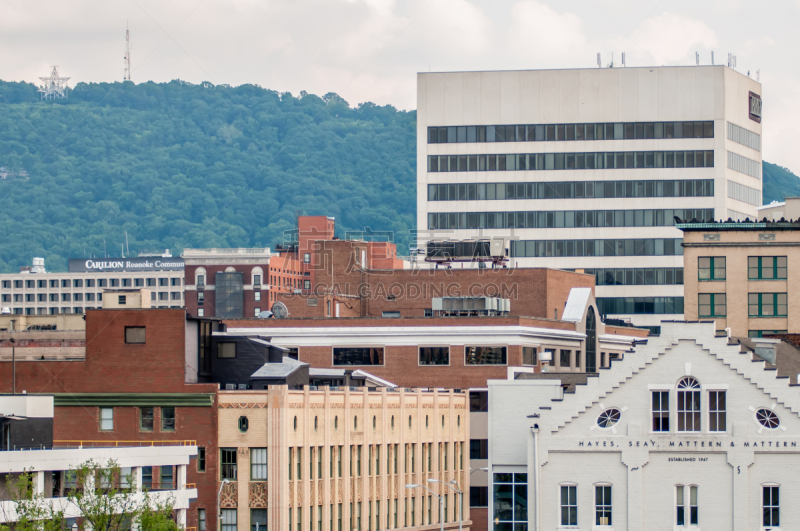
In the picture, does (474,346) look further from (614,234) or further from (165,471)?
(614,234)

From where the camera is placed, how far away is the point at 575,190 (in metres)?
179

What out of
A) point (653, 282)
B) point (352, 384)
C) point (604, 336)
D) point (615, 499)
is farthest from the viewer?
point (653, 282)

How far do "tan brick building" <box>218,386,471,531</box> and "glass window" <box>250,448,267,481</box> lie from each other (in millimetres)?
56

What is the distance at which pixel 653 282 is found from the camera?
177000 mm

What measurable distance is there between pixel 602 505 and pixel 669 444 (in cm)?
453

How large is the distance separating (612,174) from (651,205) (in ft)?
18.6

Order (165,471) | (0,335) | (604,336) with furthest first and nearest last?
(604,336)
(0,335)
(165,471)

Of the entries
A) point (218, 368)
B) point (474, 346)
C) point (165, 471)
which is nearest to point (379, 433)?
point (218, 368)

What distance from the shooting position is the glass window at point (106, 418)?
90.3m

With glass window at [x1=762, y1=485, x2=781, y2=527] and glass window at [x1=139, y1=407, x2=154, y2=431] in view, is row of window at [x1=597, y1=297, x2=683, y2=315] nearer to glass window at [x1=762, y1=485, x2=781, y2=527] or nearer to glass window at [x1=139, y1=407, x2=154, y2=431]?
glass window at [x1=139, y1=407, x2=154, y2=431]

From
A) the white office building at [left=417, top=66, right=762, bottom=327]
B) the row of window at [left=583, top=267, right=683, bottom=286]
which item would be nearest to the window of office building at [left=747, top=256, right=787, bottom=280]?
the white office building at [left=417, top=66, right=762, bottom=327]

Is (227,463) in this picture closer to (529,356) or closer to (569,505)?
(569,505)

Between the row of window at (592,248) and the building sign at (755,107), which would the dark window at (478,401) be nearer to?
the row of window at (592,248)

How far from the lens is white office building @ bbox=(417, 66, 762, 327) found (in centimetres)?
17750
